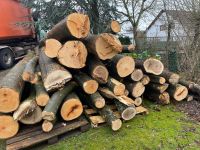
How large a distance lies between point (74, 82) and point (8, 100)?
134 cm

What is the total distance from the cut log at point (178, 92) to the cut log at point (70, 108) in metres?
2.35

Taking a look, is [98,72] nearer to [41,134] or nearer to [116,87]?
[116,87]

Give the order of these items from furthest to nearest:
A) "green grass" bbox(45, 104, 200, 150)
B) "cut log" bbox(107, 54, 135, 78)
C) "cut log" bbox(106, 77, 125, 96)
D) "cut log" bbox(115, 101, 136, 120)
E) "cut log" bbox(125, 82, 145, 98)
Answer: "cut log" bbox(125, 82, 145, 98), "cut log" bbox(107, 54, 135, 78), "cut log" bbox(106, 77, 125, 96), "cut log" bbox(115, 101, 136, 120), "green grass" bbox(45, 104, 200, 150)

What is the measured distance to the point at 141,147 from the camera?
4656mm

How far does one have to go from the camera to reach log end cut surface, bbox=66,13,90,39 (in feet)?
16.0

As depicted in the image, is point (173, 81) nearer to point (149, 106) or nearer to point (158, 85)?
point (158, 85)

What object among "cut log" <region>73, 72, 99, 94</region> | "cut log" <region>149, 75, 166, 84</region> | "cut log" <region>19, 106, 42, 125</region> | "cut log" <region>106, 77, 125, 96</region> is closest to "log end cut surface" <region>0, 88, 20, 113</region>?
"cut log" <region>19, 106, 42, 125</region>

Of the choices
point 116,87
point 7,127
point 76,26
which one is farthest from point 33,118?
point 76,26

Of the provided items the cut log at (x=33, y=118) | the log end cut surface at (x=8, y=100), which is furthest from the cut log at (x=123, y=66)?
the log end cut surface at (x=8, y=100)

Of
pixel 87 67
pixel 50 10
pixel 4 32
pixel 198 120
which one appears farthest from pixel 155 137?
pixel 4 32

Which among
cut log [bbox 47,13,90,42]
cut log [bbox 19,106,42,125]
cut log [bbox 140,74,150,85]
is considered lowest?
cut log [bbox 19,106,42,125]

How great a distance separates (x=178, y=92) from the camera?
6.10 metres

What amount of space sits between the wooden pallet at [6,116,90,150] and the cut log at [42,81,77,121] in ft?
1.29

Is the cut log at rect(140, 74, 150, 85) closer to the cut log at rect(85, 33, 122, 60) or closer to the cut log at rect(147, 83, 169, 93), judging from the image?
the cut log at rect(147, 83, 169, 93)
